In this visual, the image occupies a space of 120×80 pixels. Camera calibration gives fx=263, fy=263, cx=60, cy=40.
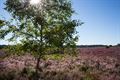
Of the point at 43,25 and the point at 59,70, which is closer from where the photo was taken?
the point at 43,25

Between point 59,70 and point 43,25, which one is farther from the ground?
point 43,25

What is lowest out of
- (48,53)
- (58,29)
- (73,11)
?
(48,53)

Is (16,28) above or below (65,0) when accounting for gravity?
below

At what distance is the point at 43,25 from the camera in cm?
1952

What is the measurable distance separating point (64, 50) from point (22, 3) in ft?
15.9

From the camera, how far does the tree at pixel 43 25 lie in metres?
19.1

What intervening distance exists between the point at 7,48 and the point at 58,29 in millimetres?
4385

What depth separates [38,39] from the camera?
19844 mm

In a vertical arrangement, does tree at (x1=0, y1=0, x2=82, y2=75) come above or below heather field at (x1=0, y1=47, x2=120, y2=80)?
above

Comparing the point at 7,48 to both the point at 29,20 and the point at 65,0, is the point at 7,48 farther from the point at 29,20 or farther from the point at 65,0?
the point at 65,0

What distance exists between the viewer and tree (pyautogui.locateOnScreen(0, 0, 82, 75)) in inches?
751

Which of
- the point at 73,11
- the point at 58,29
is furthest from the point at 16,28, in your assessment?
the point at 73,11

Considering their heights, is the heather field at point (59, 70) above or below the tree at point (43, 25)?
below

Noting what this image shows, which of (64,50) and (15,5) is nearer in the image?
(15,5)
